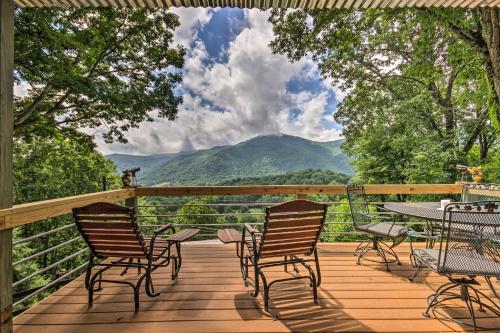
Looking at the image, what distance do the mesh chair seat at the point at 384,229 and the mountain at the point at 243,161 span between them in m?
26.8

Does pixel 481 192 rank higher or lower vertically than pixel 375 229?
higher

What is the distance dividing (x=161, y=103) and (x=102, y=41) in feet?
8.61

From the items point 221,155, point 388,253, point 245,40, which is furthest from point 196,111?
point 388,253

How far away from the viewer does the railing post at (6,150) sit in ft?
6.75

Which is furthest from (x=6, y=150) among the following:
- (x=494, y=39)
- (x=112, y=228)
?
(x=494, y=39)

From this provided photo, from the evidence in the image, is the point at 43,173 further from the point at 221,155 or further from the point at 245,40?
the point at 221,155

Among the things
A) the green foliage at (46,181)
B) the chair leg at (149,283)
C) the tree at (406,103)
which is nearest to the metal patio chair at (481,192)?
the chair leg at (149,283)

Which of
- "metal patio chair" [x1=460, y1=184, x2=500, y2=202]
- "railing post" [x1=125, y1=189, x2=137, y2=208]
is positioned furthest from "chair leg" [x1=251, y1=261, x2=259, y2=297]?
"metal patio chair" [x1=460, y1=184, x2=500, y2=202]

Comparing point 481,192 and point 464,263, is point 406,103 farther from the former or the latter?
point 464,263

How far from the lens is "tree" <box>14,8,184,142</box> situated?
783 centimetres

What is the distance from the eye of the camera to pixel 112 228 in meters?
2.51

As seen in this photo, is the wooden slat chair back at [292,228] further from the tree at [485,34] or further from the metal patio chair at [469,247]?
the tree at [485,34]

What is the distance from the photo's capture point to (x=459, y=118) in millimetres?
11227

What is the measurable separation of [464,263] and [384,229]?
1372 mm
